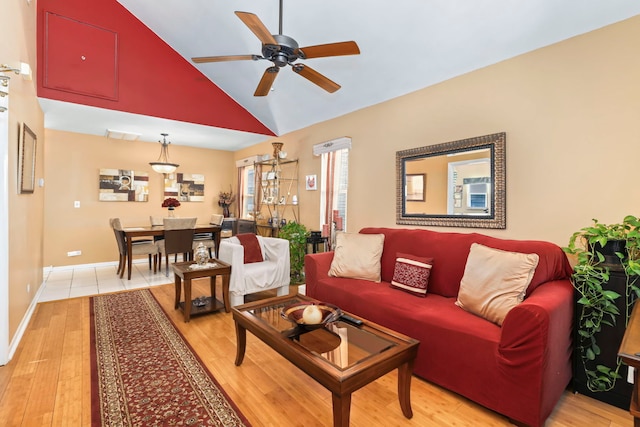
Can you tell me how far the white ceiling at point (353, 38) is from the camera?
233 cm

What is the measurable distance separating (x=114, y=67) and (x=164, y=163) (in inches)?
68.1

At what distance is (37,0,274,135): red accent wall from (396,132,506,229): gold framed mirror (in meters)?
3.35

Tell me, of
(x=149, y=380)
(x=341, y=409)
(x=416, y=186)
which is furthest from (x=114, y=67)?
(x=341, y=409)

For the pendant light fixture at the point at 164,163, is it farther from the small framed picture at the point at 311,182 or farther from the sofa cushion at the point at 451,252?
the sofa cushion at the point at 451,252

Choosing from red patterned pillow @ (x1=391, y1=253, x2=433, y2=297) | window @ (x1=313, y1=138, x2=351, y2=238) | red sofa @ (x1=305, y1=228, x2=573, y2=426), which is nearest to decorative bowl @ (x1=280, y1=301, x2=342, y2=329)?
red sofa @ (x1=305, y1=228, x2=573, y2=426)

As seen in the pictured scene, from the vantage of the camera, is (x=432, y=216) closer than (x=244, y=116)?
Yes

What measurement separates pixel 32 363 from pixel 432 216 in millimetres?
3587

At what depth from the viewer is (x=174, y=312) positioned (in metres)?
3.38

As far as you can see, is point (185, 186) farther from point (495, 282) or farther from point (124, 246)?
point (495, 282)


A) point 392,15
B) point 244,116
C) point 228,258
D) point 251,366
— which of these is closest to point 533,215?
point 392,15

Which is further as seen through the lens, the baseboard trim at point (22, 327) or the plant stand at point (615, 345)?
the baseboard trim at point (22, 327)

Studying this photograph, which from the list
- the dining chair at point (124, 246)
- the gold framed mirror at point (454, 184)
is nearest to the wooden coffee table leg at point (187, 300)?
the dining chair at point (124, 246)

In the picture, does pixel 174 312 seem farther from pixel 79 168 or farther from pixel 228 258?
pixel 79 168

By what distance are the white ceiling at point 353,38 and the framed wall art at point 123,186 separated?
0.89m
